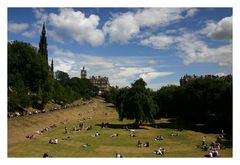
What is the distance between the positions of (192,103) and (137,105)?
14663 millimetres

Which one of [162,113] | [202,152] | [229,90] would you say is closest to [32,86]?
[162,113]

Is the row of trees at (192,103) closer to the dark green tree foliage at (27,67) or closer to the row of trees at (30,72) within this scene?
the row of trees at (30,72)

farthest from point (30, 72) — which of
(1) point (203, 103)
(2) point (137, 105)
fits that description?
(1) point (203, 103)

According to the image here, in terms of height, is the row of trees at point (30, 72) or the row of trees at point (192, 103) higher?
the row of trees at point (30, 72)

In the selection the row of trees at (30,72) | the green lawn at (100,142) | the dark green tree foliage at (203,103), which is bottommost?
the green lawn at (100,142)

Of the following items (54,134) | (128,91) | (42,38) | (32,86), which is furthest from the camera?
(42,38)

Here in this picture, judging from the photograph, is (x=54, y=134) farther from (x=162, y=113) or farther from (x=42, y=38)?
(x=42, y=38)

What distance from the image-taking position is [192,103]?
70.6m

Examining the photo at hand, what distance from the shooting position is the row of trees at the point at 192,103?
60.8 m

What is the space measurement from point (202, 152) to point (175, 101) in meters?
38.4

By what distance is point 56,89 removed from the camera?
105 m

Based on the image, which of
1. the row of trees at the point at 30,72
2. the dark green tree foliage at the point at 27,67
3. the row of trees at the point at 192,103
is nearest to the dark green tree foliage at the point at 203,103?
the row of trees at the point at 192,103

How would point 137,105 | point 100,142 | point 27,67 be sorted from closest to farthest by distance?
point 100,142 → point 137,105 → point 27,67

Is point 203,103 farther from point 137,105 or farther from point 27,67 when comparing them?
point 27,67
